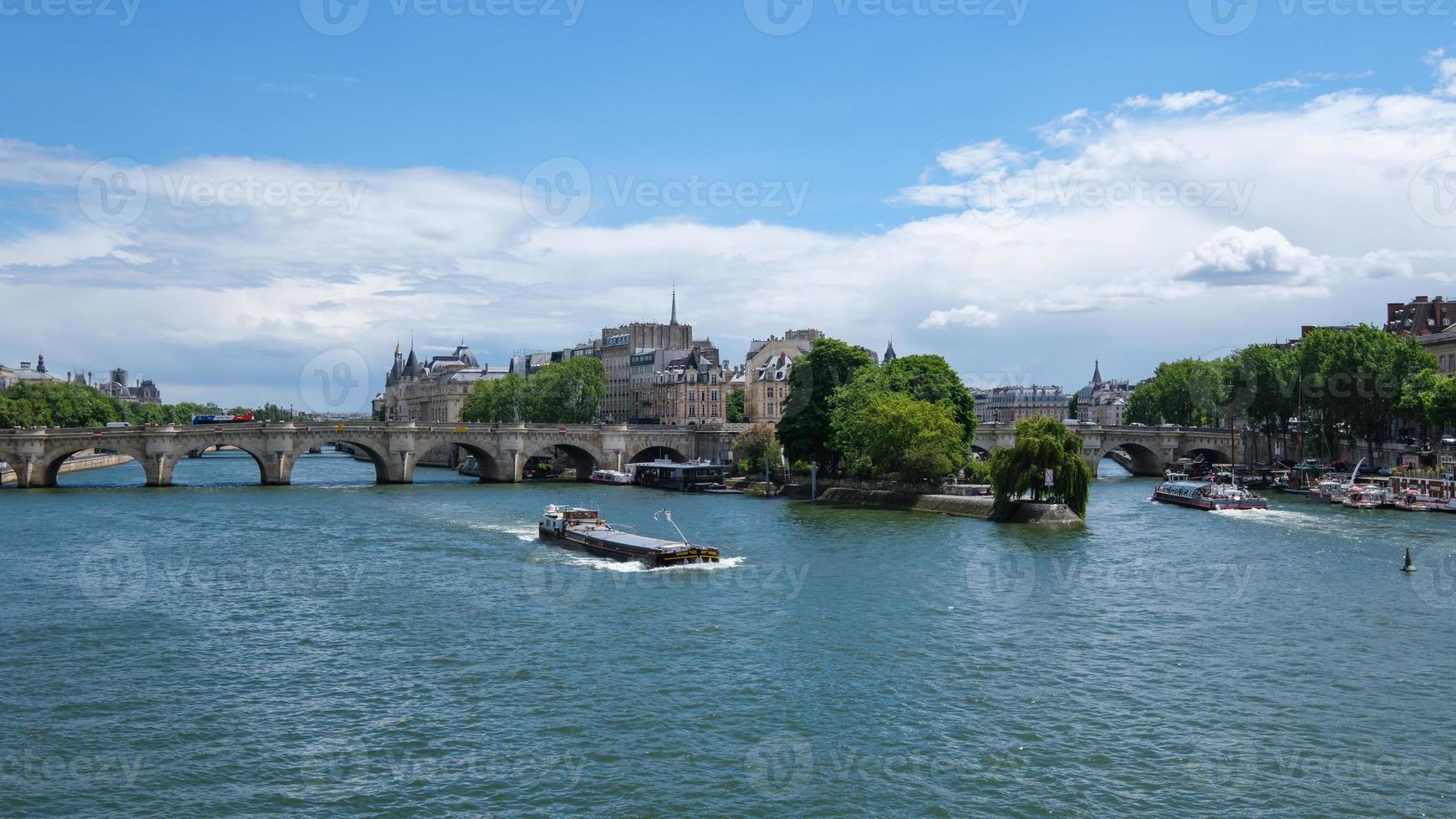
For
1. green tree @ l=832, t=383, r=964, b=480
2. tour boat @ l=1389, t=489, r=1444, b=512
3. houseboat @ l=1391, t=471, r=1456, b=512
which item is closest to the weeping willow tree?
green tree @ l=832, t=383, r=964, b=480

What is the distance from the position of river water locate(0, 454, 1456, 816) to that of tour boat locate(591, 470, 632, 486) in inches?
2110

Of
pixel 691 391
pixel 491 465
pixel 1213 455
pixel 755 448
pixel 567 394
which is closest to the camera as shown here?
pixel 755 448

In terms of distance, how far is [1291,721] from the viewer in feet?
93.8

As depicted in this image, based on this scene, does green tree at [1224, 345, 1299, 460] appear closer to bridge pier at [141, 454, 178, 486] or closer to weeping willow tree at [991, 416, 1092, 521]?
weeping willow tree at [991, 416, 1092, 521]

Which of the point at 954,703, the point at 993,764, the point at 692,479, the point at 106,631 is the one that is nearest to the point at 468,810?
the point at 993,764

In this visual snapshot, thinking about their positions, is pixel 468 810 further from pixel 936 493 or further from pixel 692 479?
pixel 692 479

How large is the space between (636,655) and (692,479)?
232 ft

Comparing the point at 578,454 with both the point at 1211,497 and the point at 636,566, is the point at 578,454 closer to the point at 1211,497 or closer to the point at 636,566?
the point at 1211,497

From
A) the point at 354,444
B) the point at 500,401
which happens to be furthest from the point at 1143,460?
the point at 500,401

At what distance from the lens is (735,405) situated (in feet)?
512

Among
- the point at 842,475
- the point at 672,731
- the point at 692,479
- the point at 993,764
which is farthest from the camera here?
the point at 692,479

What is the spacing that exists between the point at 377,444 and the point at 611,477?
2124cm

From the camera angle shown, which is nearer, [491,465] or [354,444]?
[354,444]

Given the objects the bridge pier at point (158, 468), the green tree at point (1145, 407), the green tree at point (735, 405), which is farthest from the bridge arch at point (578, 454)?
the green tree at point (1145, 407)
